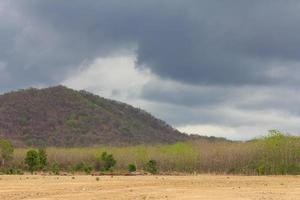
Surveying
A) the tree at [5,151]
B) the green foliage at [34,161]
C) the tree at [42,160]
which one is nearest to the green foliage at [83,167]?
the tree at [42,160]

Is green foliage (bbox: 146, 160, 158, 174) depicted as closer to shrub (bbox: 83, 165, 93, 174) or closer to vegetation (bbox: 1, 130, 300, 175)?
vegetation (bbox: 1, 130, 300, 175)

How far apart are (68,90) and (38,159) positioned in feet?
209

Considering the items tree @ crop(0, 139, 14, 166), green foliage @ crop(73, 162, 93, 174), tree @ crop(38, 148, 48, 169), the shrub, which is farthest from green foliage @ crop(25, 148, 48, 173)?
tree @ crop(0, 139, 14, 166)

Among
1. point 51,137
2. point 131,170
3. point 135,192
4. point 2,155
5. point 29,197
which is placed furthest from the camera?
point 51,137

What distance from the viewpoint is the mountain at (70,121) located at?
357 ft

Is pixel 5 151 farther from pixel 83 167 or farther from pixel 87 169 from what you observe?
pixel 87 169

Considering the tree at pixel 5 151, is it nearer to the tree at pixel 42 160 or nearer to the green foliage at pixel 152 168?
the tree at pixel 42 160

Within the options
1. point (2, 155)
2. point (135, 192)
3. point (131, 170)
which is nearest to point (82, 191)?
point (135, 192)

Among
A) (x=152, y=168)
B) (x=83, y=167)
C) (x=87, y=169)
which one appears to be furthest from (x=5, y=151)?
(x=152, y=168)

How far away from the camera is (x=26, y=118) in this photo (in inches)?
4454

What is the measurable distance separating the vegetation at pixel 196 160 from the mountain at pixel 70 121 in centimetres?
3198

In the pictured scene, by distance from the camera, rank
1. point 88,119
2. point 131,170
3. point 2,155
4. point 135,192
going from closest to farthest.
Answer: point 135,192 → point 131,170 → point 2,155 → point 88,119

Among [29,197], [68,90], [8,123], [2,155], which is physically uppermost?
[68,90]

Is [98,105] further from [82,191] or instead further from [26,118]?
[82,191]
